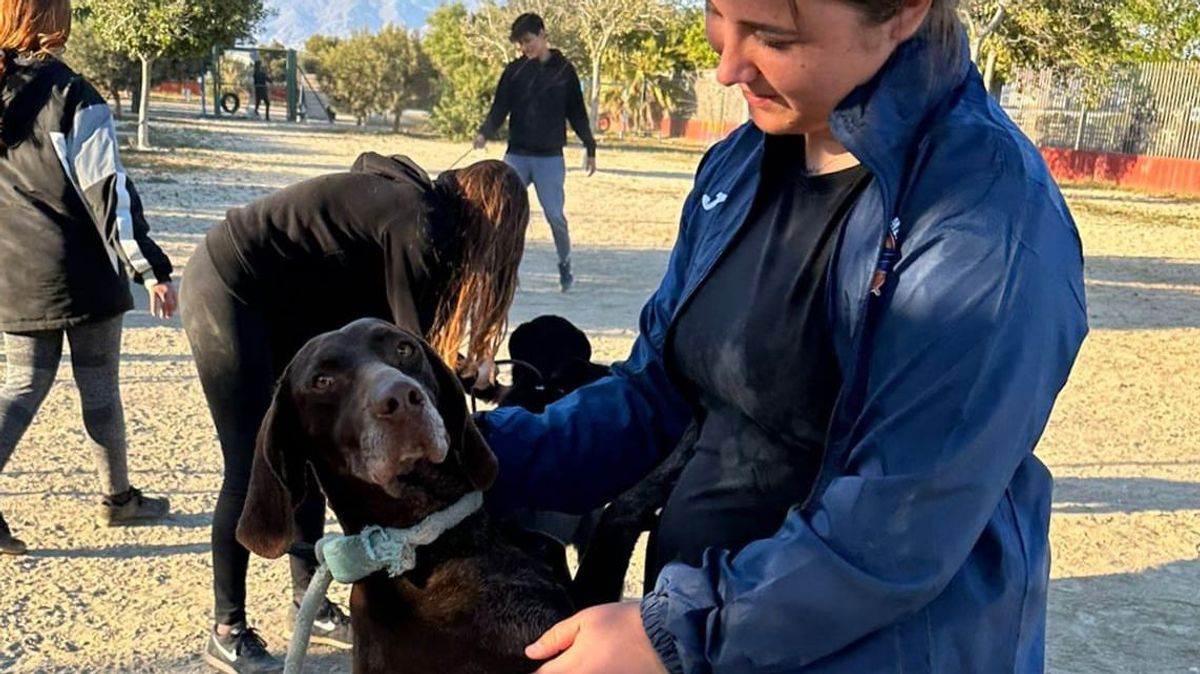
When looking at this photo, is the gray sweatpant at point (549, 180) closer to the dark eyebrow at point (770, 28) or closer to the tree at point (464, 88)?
the dark eyebrow at point (770, 28)

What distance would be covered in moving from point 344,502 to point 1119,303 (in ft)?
34.2

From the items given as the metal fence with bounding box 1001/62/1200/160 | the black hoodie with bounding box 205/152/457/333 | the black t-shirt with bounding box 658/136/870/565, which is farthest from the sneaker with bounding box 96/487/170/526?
the metal fence with bounding box 1001/62/1200/160

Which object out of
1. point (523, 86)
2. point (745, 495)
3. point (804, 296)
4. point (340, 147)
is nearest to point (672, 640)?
point (745, 495)

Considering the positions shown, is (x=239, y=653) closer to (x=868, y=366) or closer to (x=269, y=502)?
(x=269, y=502)

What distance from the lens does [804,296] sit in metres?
1.57

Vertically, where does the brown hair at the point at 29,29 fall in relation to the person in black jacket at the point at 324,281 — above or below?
above

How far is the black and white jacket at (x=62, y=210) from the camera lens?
170 inches

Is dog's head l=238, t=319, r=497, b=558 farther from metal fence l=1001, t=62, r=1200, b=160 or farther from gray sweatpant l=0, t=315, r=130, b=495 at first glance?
metal fence l=1001, t=62, r=1200, b=160

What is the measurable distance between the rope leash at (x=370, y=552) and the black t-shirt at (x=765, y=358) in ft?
1.84

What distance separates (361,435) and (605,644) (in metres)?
0.89

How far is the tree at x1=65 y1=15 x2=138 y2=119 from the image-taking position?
31.5 metres

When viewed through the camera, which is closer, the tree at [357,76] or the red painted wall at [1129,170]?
the red painted wall at [1129,170]

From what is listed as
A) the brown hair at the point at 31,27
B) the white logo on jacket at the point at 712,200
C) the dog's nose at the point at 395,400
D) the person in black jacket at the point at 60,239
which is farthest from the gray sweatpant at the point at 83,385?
the white logo on jacket at the point at 712,200

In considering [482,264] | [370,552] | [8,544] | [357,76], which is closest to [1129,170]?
[357,76]
